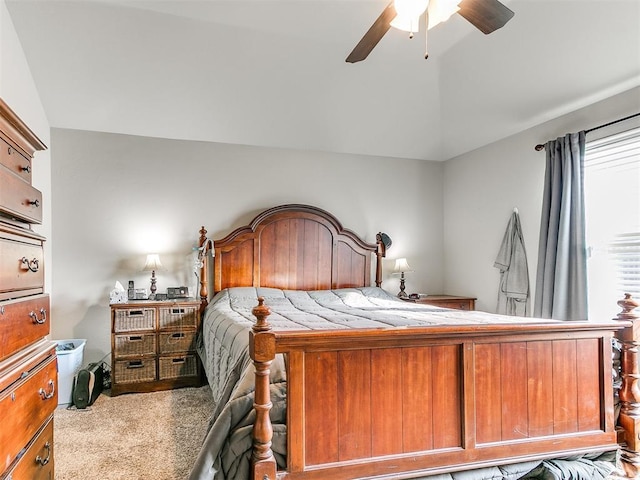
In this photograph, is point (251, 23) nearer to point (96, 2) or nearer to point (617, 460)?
point (96, 2)

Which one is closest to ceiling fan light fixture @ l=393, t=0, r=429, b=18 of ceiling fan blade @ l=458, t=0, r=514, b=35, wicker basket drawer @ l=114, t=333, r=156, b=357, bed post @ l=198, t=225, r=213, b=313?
ceiling fan blade @ l=458, t=0, r=514, b=35

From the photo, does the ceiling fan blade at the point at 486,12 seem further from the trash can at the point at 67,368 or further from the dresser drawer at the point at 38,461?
the trash can at the point at 67,368

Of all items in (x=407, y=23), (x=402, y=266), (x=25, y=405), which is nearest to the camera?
(x=25, y=405)

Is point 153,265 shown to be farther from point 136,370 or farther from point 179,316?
point 136,370

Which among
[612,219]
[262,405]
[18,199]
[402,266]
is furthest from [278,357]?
[402,266]

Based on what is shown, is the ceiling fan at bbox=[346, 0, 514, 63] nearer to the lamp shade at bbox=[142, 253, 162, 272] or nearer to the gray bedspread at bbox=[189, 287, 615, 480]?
the gray bedspread at bbox=[189, 287, 615, 480]

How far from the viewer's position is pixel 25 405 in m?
1.35

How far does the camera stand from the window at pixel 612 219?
3092mm

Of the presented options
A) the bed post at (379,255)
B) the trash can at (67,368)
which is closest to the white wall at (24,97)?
the trash can at (67,368)

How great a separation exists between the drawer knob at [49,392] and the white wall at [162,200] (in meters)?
2.62

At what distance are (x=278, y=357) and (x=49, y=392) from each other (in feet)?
2.85

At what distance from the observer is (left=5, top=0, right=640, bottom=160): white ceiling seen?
122 inches

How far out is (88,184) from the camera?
13.3ft

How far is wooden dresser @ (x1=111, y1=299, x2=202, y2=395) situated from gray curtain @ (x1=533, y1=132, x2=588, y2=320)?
3032 millimetres
